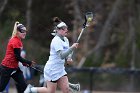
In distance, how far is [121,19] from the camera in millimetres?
33938

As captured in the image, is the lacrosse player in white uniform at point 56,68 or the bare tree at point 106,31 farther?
the bare tree at point 106,31

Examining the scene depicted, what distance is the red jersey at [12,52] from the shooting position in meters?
13.9

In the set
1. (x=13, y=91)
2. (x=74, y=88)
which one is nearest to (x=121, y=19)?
(x=13, y=91)

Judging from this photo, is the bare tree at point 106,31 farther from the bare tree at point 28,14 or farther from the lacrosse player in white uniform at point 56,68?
the lacrosse player in white uniform at point 56,68

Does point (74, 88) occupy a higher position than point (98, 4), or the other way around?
point (98, 4)

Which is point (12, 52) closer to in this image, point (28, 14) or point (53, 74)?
point (53, 74)

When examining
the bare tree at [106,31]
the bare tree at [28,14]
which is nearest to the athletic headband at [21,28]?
the bare tree at [28,14]

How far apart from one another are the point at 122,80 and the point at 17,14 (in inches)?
336


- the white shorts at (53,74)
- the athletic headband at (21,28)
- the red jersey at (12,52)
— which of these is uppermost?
the athletic headband at (21,28)

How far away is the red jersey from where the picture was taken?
13.9 m

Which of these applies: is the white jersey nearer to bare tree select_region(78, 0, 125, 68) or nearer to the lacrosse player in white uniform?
the lacrosse player in white uniform

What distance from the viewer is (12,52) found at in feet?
45.9

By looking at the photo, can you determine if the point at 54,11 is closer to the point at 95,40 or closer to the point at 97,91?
the point at 95,40

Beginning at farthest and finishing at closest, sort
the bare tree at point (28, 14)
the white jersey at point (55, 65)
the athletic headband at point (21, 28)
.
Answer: the bare tree at point (28, 14) → the athletic headband at point (21, 28) → the white jersey at point (55, 65)
